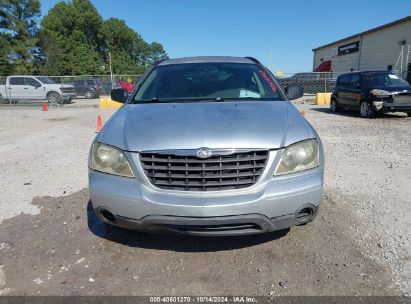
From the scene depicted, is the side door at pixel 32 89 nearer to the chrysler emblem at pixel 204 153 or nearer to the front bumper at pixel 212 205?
the front bumper at pixel 212 205

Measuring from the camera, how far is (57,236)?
11.4ft

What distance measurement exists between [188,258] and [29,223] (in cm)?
188

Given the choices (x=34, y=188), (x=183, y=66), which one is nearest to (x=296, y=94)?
(x=183, y=66)

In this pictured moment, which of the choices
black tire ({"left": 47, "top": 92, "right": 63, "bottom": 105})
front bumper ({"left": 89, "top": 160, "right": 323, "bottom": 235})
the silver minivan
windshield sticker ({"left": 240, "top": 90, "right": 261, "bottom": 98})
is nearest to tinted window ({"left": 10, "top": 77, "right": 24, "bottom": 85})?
black tire ({"left": 47, "top": 92, "right": 63, "bottom": 105})

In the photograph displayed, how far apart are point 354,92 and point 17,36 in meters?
48.0

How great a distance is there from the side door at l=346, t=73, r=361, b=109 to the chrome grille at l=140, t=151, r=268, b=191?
11.4 m

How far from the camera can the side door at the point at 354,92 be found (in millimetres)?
12763

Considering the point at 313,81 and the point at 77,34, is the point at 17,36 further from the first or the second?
the point at 313,81

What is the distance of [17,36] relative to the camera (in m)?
47.5

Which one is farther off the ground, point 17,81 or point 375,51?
point 375,51

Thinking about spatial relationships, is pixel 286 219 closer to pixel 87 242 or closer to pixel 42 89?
pixel 87 242

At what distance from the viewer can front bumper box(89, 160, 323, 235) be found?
8.48 ft

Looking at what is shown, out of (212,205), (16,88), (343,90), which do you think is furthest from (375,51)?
(212,205)

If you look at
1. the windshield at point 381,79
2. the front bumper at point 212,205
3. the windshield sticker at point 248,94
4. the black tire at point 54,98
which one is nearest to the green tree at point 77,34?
the black tire at point 54,98
